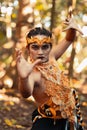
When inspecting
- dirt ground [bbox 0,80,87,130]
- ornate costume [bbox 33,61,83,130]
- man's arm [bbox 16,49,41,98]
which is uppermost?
man's arm [bbox 16,49,41,98]

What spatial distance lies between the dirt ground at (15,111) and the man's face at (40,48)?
3.65 metres

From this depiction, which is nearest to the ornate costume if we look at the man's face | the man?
the man

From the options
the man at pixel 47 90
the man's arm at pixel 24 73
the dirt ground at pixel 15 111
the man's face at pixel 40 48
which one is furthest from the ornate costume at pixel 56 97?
the dirt ground at pixel 15 111

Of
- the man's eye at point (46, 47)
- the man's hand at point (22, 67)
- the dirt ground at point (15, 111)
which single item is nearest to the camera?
the man's hand at point (22, 67)

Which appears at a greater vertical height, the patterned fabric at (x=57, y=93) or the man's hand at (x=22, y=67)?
the man's hand at (x=22, y=67)

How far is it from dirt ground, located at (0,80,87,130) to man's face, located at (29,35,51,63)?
3.65m

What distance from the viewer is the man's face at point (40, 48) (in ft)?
14.2

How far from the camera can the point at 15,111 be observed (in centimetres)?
943

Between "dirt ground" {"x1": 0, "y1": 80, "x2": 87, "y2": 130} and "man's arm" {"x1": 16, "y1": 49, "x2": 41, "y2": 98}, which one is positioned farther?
"dirt ground" {"x1": 0, "y1": 80, "x2": 87, "y2": 130}

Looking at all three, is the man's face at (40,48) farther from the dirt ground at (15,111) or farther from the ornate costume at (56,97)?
the dirt ground at (15,111)

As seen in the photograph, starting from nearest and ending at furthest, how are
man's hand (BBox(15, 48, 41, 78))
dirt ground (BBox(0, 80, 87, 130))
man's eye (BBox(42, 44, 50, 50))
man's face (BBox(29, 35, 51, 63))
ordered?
1. man's hand (BBox(15, 48, 41, 78))
2. man's face (BBox(29, 35, 51, 63))
3. man's eye (BBox(42, 44, 50, 50))
4. dirt ground (BBox(0, 80, 87, 130))

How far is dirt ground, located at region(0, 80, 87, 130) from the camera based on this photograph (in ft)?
26.7

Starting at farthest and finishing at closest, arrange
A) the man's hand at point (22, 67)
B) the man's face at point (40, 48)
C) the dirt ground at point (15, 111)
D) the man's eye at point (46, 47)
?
the dirt ground at point (15, 111)
the man's eye at point (46, 47)
the man's face at point (40, 48)
the man's hand at point (22, 67)

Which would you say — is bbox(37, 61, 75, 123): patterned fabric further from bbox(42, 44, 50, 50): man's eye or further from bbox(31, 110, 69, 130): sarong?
bbox(42, 44, 50, 50): man's eye
